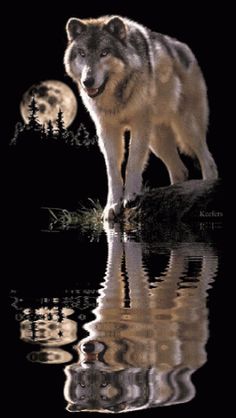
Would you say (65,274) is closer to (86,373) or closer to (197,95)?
(86,373)

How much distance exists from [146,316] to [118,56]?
6022 millimetres

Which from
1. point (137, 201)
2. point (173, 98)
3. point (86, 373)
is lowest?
point (86, 373)

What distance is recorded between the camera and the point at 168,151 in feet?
36.0

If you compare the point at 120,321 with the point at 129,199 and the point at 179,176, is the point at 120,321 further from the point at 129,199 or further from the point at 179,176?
the point at 179,176

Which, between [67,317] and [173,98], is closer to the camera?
[67,317]

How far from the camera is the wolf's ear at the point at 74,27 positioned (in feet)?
29.7

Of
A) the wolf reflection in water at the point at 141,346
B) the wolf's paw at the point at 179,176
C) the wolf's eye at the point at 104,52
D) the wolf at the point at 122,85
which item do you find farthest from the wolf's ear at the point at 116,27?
the wolf reflection in water at the point at 141,346

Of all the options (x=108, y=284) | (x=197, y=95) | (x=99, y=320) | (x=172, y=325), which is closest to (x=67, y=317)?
(x=99, y=320)

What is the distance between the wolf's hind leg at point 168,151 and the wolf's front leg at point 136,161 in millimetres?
1533

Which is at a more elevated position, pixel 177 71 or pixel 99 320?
pixel 177 71

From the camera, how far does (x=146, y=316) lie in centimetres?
357

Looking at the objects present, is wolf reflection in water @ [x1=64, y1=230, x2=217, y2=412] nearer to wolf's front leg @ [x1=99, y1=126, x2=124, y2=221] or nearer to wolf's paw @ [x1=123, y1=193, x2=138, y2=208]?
wolf's paw @ [x1=123, y1=193, x2=138, y2=208]

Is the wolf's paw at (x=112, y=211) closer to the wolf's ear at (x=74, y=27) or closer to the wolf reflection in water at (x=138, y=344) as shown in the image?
the wolf's ear at (x=74, y=27)

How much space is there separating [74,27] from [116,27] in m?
0.56
